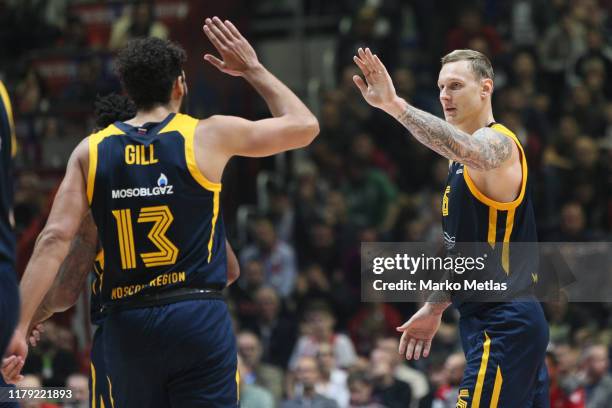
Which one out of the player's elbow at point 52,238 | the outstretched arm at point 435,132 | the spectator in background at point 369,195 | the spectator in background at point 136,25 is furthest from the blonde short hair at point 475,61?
the spectator in background at point 136,25

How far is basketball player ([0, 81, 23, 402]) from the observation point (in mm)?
4980

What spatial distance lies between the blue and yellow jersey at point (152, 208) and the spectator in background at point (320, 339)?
24.9ft

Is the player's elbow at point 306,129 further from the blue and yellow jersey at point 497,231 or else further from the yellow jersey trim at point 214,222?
the blue and yellow jersey at point 497,231

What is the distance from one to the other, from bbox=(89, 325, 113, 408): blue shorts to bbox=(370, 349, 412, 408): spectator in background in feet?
18.8

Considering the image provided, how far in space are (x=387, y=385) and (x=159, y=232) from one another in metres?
6.41

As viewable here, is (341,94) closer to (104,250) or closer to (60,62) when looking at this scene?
(60,62)

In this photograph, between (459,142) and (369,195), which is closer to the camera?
(459,142)

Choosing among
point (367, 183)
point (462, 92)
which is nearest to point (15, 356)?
point (462, 92)

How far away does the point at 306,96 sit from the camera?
18.0m

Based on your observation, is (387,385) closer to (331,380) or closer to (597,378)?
(331,380)

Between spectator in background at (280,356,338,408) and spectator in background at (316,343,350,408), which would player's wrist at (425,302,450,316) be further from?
spectator in background at (316,343,350,408)

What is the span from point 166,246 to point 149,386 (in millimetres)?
699

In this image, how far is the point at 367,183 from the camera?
1573 centimetres

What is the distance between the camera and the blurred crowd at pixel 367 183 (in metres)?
12.2
